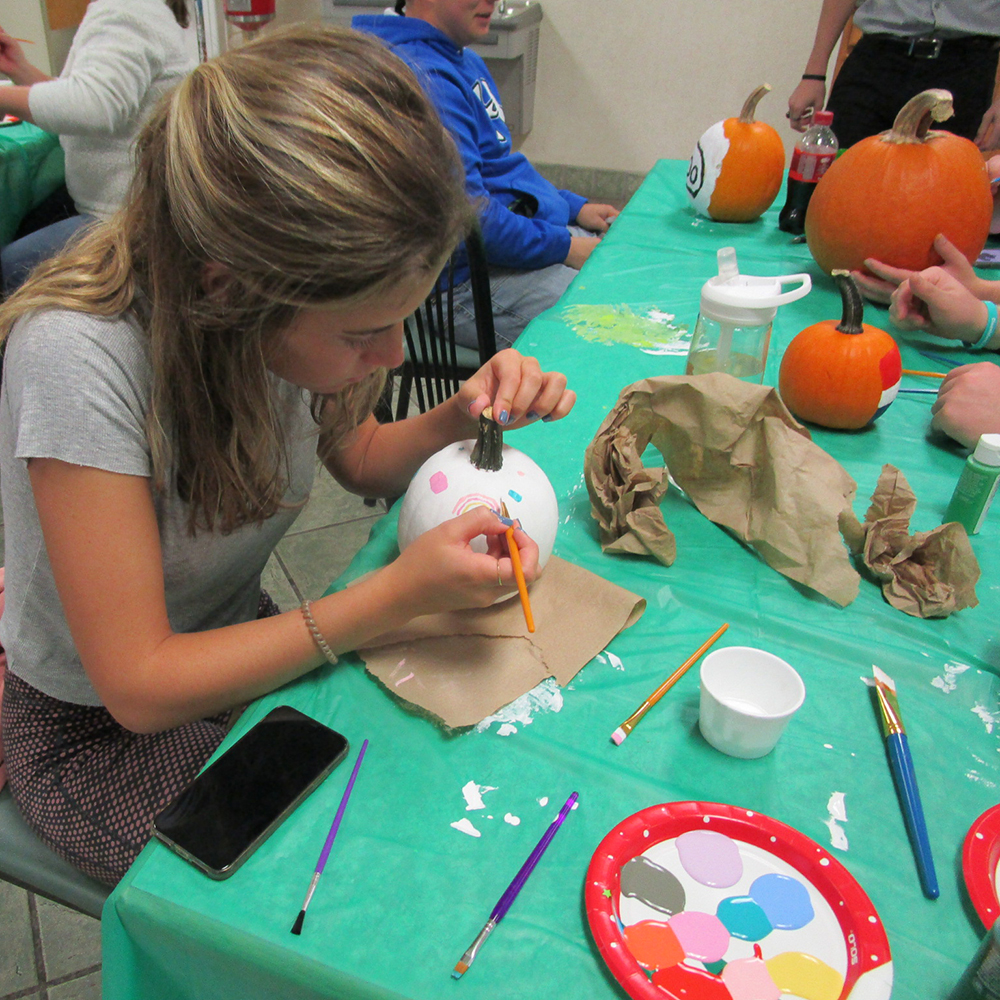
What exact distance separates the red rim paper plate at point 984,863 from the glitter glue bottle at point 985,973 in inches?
3.4

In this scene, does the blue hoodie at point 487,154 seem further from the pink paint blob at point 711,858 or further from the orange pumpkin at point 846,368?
the pink paint blob at point 711,858

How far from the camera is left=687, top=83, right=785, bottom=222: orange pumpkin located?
1721mm

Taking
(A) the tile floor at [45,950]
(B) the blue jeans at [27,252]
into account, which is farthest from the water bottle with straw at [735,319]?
(B) the blue jeans at [27,252]

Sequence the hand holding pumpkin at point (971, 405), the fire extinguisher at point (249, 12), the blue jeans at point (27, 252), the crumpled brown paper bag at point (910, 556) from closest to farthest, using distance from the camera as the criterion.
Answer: the crumpled brown paper bag at point (910, 556)
the hand holding pumpkin at point (971, 405)
the blue jeans at point (27, 252)
the fire extinguisher at point (249, 12)

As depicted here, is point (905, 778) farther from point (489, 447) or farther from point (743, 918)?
point (489, 447)

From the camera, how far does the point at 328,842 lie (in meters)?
0.54

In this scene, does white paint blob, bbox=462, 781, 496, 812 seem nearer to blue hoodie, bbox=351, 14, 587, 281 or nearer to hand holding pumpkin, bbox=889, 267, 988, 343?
hand holding pumpkin, bbox=889, 267, 988, 343

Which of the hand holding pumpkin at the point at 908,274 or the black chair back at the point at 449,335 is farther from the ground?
the hand holding pumpkin at the point at 908,274

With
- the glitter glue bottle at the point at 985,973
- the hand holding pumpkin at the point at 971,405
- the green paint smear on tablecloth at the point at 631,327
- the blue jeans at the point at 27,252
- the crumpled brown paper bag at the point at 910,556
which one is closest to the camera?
the glitter glue bottle at the point at 985,973

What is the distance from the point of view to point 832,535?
824 millimetres

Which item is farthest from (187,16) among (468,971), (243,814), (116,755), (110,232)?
(468,971)

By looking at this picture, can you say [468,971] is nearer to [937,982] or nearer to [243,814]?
[243,814]

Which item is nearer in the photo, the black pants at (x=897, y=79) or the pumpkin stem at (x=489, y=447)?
the pumpkin stem at (x=489, y=447)

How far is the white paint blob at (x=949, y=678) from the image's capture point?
0.71 m
